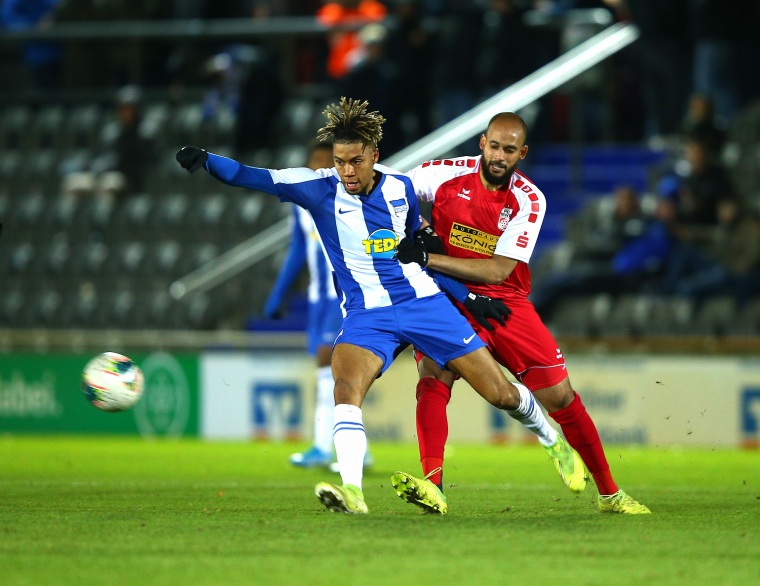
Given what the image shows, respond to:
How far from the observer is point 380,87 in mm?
15914

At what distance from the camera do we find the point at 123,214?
18281mm

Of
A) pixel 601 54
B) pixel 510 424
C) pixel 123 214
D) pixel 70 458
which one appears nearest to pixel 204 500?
pixel 70 458

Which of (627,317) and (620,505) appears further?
(627,317)

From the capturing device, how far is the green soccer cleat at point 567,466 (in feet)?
25.1

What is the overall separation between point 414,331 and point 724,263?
7330mm

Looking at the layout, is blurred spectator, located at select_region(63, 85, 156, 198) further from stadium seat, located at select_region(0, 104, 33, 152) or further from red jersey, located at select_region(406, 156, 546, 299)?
red jersey, located at select_region(406, 156, 546, 299)

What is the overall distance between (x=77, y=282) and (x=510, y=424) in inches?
259

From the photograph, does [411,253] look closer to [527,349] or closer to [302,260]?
[527,349]

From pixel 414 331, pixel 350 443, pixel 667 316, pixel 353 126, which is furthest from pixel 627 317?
pixel 350 443

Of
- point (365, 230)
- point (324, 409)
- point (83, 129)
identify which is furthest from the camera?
point (83, 129)

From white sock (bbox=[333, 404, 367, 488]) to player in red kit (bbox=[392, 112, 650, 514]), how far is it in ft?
1.72

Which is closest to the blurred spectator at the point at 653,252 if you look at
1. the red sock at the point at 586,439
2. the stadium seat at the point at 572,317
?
the stadium seat at the point at 572,317

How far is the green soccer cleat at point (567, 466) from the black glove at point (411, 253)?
4.46 ft

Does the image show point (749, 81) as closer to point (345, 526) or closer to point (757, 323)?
point (757, 323)
